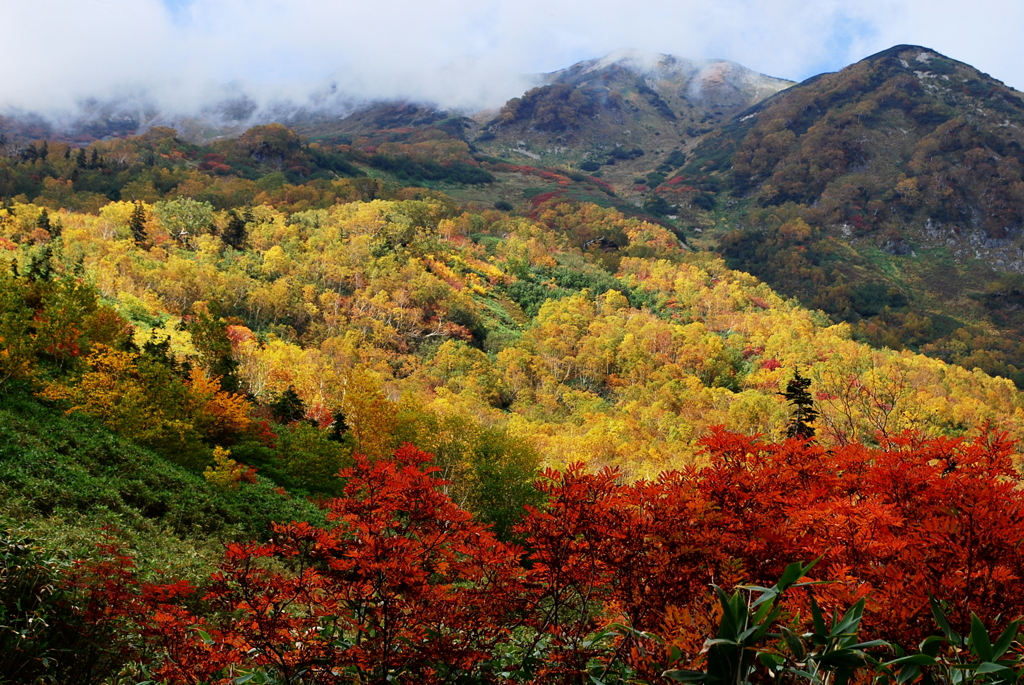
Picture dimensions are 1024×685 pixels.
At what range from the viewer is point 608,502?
4.62 metres

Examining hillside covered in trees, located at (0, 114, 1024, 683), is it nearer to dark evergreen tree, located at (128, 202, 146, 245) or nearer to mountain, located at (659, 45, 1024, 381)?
dark evergreen tree, located at (128, 202, 146, 245)

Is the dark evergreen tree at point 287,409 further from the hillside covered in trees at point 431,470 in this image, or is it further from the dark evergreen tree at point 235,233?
the dark evergreen tree at point 235,233

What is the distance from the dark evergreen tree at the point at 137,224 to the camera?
173 ft

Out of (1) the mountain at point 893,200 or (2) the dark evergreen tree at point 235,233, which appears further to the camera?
(1) the mountain at point 893,200

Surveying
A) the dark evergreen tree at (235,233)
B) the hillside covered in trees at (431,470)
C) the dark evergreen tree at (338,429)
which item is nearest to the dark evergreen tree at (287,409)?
the hillside covered in trees at (431,470)

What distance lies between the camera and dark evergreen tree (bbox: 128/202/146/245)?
52844 mm

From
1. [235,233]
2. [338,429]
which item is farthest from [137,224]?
[338,429]

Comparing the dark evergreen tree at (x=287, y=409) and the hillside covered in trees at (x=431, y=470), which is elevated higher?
the hillside covered in trees at (x=431, y=470)

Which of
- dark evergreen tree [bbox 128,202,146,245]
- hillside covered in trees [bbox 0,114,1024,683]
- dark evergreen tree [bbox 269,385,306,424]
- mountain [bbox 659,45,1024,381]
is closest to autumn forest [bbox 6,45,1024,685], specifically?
hillside covered in trees [bbox 0,114,1024,683]

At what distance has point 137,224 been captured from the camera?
5350 centimetres

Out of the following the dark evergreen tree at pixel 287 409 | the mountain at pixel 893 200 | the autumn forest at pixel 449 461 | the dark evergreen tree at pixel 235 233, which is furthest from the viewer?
the mountain at pixel 893 200

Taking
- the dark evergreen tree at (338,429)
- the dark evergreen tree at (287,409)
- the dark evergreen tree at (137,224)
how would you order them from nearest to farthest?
the dark evergreen tree at (338,429) < the dark evergreen tree at (287,409) < the dark evergreen tree at (137,224)

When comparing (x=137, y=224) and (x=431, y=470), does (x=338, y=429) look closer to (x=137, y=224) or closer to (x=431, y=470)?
(x=431, y=470)

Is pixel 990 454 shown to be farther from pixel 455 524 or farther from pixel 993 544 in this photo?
pixel 455 524
